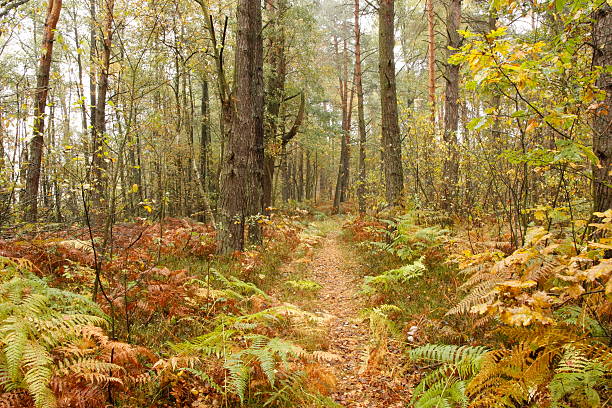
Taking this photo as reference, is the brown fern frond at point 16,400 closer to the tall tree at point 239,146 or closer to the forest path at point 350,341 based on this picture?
the forest path at point 350,341

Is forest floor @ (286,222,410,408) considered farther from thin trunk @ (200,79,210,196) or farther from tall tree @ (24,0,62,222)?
thin trunk @ (200,79,210,196)

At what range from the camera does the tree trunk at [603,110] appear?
370 centimetres

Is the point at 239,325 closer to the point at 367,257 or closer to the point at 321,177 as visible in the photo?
the point at 367,257

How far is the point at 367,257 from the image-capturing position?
932 cm

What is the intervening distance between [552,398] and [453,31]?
11783 mm

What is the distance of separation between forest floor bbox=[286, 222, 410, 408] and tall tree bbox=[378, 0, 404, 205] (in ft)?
8.78

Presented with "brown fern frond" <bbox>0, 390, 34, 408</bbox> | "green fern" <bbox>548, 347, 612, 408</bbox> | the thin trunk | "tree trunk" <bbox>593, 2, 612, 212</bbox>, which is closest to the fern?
"tree trunk" <bbox>593, 2, 612, 212</bbox>

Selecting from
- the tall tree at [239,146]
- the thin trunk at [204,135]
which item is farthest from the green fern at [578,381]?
the thin trunk at [204,135]

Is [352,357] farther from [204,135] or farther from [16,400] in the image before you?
[204,135]

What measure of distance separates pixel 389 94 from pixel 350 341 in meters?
6.80

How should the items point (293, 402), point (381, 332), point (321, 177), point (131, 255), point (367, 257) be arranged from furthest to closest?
1. point (321, 177)
2. point (367, 257)
3. point (131, 255)
4. point (381, 332)
5. point (293, 402)

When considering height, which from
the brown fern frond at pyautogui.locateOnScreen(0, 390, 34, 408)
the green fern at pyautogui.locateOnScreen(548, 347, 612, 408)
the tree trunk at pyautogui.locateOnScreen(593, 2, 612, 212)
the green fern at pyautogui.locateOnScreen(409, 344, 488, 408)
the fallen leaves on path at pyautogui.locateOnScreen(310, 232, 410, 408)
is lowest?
the fallen leaves on path at pyautogui.locateOnScreen(310, 232, 410, 408)

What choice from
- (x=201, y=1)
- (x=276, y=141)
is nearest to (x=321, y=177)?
(x=276, y=141)

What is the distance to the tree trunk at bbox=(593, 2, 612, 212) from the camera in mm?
3699
